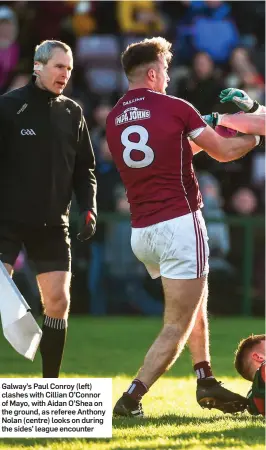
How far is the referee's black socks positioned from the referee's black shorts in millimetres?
349

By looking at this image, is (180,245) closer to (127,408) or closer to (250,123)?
(250,123)

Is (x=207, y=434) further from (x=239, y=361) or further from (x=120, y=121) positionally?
(x=120, y=121)

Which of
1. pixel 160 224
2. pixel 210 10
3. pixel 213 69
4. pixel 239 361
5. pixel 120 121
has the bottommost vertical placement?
pixel 239 361

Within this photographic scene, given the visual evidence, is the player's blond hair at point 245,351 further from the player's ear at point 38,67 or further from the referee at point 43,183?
the player's ear at point 38,67

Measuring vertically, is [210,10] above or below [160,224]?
above

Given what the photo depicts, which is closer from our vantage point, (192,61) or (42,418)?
(42,418)

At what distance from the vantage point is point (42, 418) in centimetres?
587

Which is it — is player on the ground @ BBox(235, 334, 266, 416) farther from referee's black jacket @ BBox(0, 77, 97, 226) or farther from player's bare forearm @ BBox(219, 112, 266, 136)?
referee's black jacket @ BBox(0, 77, 97, 226)

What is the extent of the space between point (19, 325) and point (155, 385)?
2.43 meters

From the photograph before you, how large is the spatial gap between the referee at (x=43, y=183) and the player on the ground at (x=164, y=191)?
0.58 metres

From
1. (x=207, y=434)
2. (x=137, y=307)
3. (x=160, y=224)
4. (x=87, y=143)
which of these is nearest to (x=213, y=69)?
(x=137, y=307)

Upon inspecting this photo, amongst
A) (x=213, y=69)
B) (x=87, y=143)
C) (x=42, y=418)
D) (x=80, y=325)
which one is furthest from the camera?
(x=213, y=69)

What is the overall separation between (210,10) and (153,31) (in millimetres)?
835
